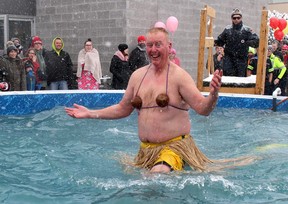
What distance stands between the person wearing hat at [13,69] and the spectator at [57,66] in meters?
0.87

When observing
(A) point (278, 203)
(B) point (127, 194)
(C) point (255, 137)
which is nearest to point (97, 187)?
(B) point (127, 194)

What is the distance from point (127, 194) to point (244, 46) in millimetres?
6045

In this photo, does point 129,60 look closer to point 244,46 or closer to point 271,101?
point 244,46

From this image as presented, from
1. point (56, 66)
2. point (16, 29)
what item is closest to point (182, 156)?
point (56, 66)

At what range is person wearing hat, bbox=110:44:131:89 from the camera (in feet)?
33.9

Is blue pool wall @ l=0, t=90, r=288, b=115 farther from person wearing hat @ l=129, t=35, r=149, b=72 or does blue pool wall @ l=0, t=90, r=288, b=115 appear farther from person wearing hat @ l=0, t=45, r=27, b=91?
person wearing hat @ l=129, t=35, r=149, b=72

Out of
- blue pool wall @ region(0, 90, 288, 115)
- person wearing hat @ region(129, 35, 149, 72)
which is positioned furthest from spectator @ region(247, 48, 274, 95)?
person wearing hat @ region(129, 35, 149, 72)

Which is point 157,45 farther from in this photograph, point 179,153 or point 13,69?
point 13,69

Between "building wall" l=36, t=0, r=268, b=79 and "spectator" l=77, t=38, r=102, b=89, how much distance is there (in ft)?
4.76

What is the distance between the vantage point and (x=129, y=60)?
10781 mm

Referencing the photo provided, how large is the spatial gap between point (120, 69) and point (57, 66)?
57.3 inches

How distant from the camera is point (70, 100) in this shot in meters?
8.80

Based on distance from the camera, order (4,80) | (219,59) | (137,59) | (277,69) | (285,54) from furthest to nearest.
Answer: (285,54)
(219,59)
(137,59)
(277,69)
(4,80)

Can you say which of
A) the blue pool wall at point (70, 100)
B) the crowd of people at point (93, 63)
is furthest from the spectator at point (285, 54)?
the blue pool wall at point (70, 100)
